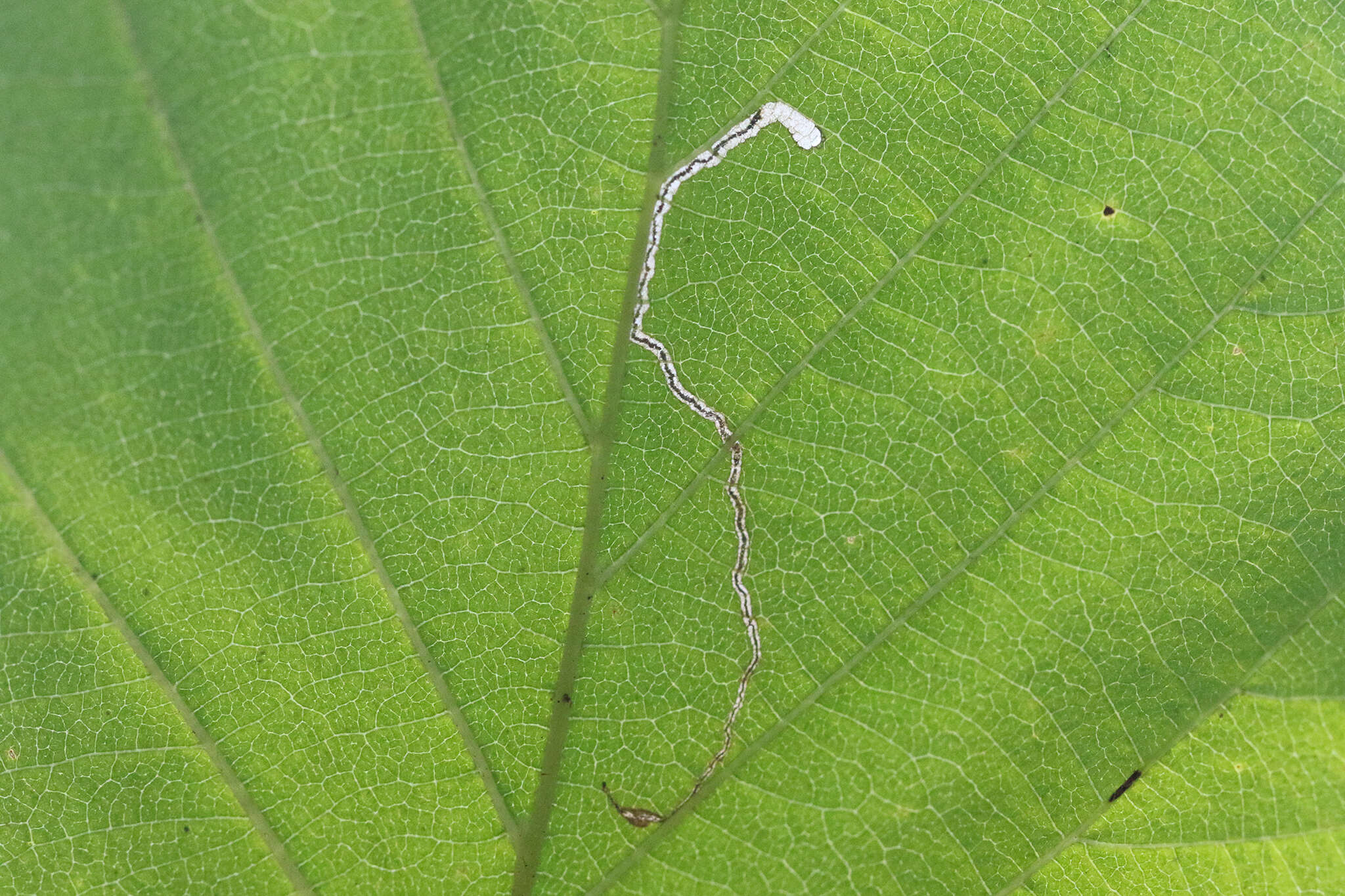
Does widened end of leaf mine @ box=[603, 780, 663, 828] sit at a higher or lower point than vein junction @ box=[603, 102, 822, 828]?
lower

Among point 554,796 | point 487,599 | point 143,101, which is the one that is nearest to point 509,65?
point 143,101

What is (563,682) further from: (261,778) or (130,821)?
(130,821)

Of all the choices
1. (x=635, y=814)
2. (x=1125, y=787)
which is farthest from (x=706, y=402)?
(x=1125, y=787)

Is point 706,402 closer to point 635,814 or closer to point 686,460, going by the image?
point 686,460

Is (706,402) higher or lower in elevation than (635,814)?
higher

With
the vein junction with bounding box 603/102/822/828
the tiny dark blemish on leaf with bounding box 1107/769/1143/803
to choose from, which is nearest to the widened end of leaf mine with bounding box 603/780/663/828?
the vein junction with bounding box 603/102/822/828

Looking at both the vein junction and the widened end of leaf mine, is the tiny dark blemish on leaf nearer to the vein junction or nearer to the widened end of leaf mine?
the vein junction
